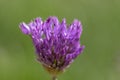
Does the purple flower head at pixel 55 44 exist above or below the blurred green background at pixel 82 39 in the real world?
below

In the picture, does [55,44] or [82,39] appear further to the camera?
[82,39]

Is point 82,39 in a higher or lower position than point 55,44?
higher

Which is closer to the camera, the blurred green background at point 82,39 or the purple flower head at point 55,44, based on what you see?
the purple flower head at point 55,44

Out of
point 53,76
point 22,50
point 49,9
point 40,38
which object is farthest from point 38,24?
point 49,9
